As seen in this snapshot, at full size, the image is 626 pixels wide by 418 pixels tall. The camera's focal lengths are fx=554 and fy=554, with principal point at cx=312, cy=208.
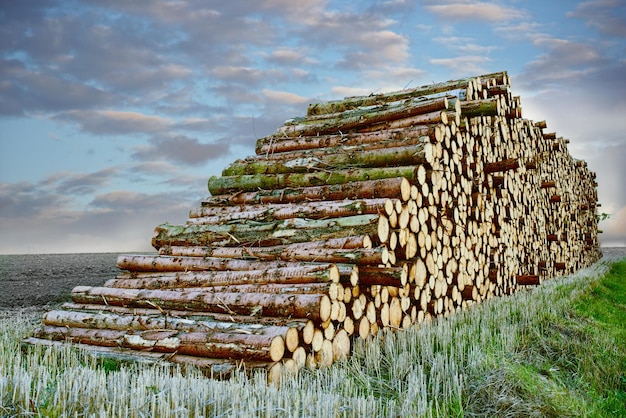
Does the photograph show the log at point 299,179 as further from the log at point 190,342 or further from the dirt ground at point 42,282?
the dirt ground at point 42,282

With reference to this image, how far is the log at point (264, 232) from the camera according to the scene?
7303 mm

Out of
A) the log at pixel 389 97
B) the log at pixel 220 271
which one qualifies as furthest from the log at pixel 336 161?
the log at pixel 220 271

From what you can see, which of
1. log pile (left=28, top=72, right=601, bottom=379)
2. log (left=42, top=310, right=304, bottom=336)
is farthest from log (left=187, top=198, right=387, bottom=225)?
log (left=42, top=310, right=304, bottom=336)

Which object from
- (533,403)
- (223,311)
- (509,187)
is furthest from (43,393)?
(509,187)

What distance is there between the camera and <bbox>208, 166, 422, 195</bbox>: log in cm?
830

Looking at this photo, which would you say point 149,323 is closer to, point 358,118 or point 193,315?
point 193,315

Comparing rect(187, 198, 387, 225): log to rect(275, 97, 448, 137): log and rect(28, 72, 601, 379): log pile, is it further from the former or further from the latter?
rect(275, 97, 448, 137): log

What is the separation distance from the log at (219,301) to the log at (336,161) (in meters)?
3.02

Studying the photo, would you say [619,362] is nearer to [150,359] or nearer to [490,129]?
[150,359]

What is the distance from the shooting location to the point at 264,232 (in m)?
7.95

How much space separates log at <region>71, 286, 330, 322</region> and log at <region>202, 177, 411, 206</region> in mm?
2306

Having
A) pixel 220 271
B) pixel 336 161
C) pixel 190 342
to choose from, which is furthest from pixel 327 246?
pixel 336 161

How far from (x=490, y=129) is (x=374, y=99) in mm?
2633

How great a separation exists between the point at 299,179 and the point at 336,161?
69cm
